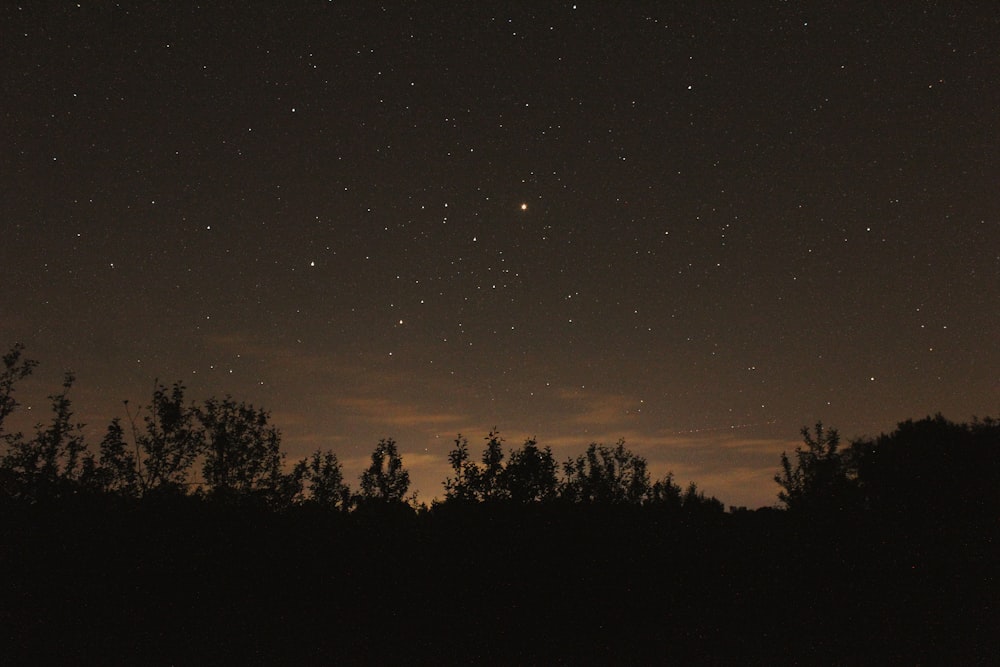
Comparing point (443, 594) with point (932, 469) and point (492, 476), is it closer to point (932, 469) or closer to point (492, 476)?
point (492, 476)

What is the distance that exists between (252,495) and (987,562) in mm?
24334

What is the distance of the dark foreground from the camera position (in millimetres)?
15039

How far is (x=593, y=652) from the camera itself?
15672mm

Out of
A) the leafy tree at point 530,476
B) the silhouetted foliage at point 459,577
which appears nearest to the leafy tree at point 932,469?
the silhouetted foliage at point 459,577

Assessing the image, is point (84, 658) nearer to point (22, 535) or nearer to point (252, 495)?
point (22, 535)

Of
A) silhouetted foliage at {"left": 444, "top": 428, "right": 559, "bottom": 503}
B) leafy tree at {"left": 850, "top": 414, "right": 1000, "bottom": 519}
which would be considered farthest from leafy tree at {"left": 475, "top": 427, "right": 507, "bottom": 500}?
leafy tree at {"left": 850, "top": 414, "right": 1000, "bottom": 519}

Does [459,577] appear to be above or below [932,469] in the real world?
below

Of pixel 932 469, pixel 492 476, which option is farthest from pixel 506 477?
pixel 932 469

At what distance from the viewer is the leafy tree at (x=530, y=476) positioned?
18.9 meters

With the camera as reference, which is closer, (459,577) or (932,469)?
(459,577)

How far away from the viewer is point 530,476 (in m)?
19.9

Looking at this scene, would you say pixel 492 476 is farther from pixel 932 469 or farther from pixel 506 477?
pixel 932 469

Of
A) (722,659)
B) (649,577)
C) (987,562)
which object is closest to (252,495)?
(649,577)

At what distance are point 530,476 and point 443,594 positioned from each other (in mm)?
4297
